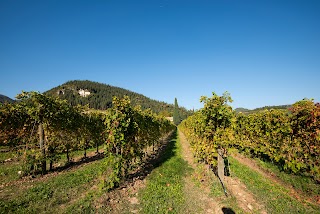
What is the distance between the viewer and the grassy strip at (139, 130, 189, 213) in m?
6.98

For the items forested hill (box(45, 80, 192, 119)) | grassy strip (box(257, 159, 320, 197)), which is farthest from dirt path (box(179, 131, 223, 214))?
forested hill (box(45, 80, 192, 119))

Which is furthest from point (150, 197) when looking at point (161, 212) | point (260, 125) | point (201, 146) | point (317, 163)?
point (260, 125)

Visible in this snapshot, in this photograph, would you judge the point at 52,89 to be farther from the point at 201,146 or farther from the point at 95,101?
the point at 201,146

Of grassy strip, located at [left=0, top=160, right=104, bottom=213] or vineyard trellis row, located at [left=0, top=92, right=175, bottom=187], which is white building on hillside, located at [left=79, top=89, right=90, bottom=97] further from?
grassy strip, located at [left=0, top=160, right=104, bottom=213]

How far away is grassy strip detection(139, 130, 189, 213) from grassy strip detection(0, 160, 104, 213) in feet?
8.42

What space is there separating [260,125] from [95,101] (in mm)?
151104

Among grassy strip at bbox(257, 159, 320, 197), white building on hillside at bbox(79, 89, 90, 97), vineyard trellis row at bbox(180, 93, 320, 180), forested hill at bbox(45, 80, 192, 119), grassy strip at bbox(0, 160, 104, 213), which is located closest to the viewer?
grassy strip at bbox(0, 160, 104, 213)

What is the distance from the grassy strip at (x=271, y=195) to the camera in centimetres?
677

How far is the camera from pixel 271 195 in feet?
25.7

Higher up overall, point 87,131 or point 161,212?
point 87,131

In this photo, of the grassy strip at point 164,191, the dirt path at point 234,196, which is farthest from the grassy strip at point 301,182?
the grassy strip at point 164,191

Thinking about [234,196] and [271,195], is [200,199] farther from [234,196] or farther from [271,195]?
[271,195]

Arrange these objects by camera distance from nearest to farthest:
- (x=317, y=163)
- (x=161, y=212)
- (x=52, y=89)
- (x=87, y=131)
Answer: (x=161, y=212), (x=317, y=163), (x=87, y=131), (x=52, y=89)

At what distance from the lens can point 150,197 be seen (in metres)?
7.80
